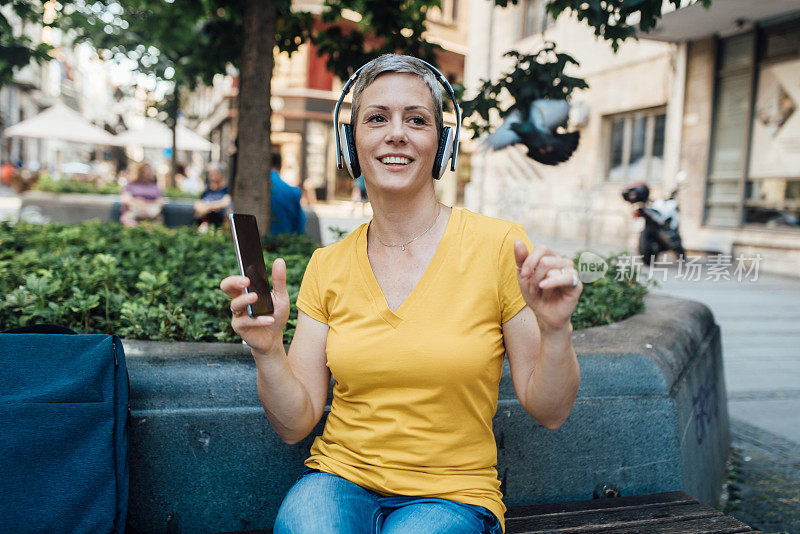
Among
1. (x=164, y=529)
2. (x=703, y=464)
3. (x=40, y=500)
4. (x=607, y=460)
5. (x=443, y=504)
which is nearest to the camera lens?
(x=443, y=504)

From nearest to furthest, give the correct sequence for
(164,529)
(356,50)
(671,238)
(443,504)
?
1. (443,504)
2. (164,529)
3. (356,50)
4. (671,238)

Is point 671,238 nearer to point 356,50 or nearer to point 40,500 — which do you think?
point 356,50

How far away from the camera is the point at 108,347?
1837 mm

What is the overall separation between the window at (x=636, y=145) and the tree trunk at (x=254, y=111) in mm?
11977

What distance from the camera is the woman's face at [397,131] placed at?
6.11 feet

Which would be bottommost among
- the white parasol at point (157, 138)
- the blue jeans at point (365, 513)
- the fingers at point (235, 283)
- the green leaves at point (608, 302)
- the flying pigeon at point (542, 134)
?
the blue jeans at point (365, 513)

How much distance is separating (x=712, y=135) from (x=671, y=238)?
340cm

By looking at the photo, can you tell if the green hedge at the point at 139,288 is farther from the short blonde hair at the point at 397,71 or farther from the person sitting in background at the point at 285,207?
the person sitting in background at the point at 285,207

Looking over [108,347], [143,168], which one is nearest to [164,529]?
[108,347]

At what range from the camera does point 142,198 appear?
35.6ft

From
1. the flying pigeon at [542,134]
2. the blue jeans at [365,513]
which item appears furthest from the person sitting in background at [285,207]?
the blue jeans at [365,513]

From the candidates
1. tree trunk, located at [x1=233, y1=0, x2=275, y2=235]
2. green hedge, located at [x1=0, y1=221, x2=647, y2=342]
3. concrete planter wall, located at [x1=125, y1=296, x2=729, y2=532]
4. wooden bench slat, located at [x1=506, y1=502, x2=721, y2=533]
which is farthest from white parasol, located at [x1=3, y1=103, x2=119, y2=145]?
wooden bench slat, located at [x1=506, y1=502, x2=721, y2=533]

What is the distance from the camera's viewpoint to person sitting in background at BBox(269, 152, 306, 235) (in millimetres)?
5875

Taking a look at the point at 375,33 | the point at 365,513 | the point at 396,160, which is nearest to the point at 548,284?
the point at 396,160
